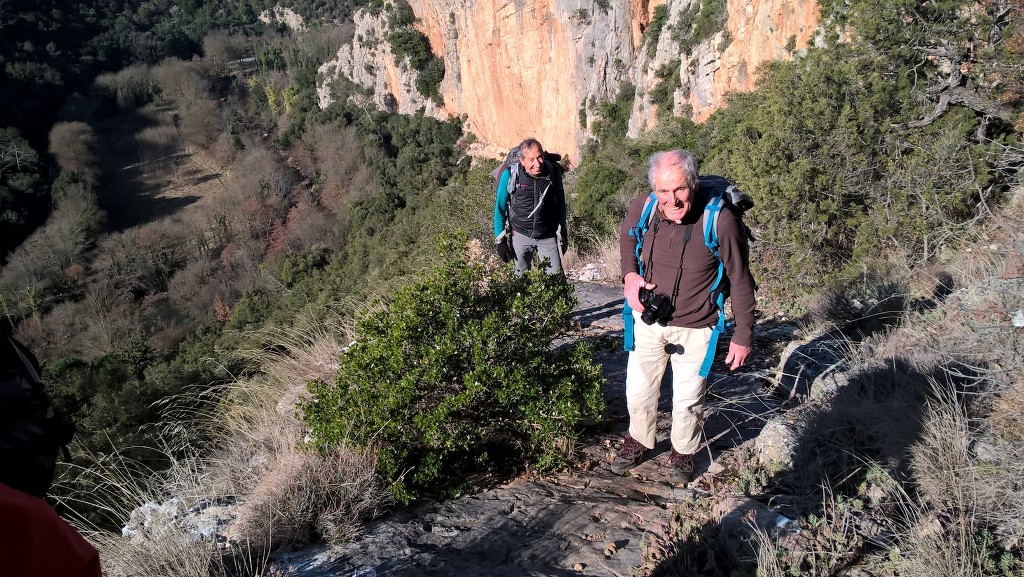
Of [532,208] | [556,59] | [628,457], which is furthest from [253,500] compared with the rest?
[556,59]

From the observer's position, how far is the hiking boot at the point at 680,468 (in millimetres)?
2732

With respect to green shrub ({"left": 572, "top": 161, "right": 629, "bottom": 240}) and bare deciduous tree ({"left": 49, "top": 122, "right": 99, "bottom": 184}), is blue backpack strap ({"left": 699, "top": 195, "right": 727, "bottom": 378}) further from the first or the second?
bare deciduous tree ({"left": 49, "top": 122, "right": 99, "bottom": 184})

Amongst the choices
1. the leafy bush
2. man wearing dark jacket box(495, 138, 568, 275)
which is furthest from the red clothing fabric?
man wearing dark jacket box(495, 138, 568, 275)

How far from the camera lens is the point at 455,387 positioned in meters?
2.87

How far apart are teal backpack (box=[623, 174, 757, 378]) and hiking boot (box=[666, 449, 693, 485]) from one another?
1.60ft

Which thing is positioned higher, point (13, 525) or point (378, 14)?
point (378, 14)

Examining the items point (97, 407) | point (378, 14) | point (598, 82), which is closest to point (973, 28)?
point (97, 407)

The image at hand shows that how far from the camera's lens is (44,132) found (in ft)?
141

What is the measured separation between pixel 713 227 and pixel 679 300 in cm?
38

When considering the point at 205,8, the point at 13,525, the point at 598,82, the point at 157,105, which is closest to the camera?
the point at 13,525

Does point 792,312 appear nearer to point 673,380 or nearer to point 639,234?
point 673,380

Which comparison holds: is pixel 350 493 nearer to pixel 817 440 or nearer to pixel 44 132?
pixel 817 440

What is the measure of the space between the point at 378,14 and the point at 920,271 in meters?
47.1

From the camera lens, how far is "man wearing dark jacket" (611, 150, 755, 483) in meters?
2.35
